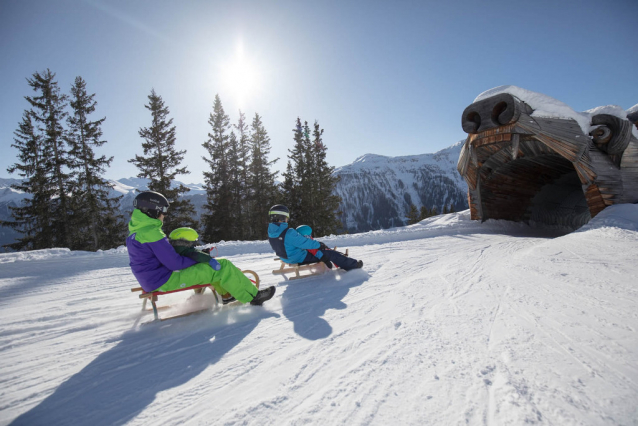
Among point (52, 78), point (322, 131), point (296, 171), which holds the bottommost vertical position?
point (296, 171)

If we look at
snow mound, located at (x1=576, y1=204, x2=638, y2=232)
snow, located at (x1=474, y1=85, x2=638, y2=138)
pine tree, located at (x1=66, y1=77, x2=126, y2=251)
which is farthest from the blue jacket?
pine tree, located at (x1=66, y1=77, x2=126, y2=251)

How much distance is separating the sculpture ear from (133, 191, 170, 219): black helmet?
11.6 m

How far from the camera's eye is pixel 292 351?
2465mm

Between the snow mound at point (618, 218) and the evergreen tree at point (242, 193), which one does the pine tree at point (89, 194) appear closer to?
the evergreen tree at point (242, 193)

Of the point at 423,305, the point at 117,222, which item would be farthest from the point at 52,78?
the point at 423,305

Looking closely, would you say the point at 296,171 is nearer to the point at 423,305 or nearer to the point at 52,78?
the point at 52,78

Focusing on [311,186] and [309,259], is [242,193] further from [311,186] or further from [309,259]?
[309,259]

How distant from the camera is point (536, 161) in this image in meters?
10.4

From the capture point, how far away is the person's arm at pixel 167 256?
2.98m

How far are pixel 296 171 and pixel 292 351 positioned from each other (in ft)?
75.4

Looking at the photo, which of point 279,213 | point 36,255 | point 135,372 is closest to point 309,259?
point 279,213

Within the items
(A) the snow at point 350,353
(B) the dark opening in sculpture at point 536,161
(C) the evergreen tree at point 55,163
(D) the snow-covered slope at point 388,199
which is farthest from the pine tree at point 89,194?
(D) the snow-covered slope at point 388,199

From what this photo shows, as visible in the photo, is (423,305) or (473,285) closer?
(423,305)

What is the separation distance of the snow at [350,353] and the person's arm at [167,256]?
753 mm
